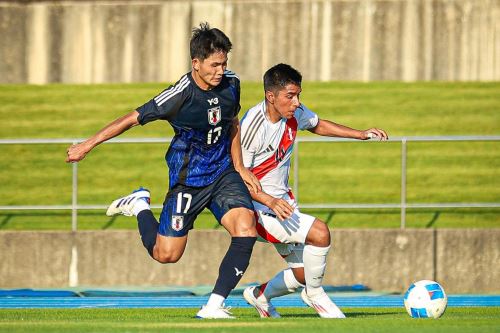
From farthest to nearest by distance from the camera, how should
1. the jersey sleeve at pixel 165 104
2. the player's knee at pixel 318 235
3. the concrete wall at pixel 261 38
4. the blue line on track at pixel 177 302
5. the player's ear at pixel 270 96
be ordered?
the concrete wall at pixel 261 38 < the blue line on track at pixel 177 302 < the player's ear at pixel 270 96 < the player's knee at pixel 318 235 < the jersey sleeve at pixel 165 104

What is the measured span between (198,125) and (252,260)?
6267 millimetres

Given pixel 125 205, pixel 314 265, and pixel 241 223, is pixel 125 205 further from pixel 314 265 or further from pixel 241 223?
pixel 314 265

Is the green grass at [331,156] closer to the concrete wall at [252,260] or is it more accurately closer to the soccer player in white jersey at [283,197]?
the concrete wall at [252,260]

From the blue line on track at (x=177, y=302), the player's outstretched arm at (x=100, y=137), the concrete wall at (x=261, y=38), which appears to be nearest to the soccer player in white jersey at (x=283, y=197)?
the player's outstretched arm at (x=100, y=137)

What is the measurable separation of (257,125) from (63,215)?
29.9ft

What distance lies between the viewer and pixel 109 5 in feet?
81.4

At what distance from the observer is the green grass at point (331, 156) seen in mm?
18938

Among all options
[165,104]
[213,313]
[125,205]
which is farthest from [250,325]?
[125,205]

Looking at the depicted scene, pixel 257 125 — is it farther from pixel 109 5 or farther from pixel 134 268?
pixel 109 5

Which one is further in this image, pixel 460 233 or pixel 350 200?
pixel 350 200

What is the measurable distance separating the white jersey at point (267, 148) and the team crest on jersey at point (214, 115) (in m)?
0.50

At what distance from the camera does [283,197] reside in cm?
1070

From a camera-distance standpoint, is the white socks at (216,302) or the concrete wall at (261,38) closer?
the white socks at (216,302)

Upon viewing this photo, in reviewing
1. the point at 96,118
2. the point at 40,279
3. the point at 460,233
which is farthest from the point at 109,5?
the point at 460,233
